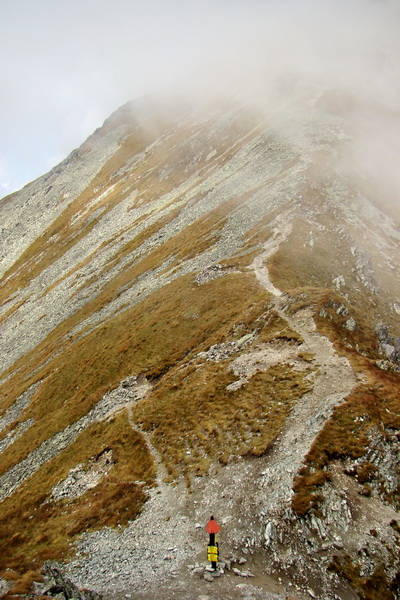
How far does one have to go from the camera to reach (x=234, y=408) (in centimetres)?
3073

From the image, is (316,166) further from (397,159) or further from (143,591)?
(143,591)

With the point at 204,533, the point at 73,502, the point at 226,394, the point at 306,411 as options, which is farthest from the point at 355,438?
the point at 73,502

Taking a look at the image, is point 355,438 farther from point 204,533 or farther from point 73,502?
point 73,502

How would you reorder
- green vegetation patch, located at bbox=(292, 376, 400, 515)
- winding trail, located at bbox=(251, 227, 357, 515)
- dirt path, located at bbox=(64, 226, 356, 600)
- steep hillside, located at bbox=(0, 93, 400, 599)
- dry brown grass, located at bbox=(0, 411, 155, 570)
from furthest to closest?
1. dry brown grass, located at bbox=(0, 411, 155, 570)
2. winding trail, located at bbox=(251, 227, 357, 515)
3. green vegetation patch, located at bbox=(292, 376, 400, 515)
4. steep hillside, located at bbox=(0, 93, 400, 599)
5. dirt path, located at bbox=(64, 226, 356, 600)

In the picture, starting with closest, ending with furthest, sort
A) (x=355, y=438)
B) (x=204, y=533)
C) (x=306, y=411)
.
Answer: (x=204, y=533), (x=355, y=438), (x=306, y=411)

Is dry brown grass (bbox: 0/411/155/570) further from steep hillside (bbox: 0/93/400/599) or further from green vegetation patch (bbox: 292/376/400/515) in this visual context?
green vegetation patch (bbox: 292/376/400/515)

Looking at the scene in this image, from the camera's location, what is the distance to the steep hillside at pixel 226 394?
19406 mm

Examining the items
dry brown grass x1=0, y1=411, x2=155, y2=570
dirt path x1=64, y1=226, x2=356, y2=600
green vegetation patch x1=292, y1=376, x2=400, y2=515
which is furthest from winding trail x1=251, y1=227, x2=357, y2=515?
dry brown grass x1=0, y1=411, x2=155, y2=570

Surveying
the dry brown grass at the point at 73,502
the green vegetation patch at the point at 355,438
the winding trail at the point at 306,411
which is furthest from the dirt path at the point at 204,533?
the dry brown grass at the point at 73,502

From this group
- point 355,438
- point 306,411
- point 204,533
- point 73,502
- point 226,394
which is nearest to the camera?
point 204,533

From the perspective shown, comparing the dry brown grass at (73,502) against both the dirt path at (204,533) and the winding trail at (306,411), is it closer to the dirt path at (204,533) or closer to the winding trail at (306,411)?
the dirt path at (204,533)

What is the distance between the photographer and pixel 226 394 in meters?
33.0

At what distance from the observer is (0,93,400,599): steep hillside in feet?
63.7

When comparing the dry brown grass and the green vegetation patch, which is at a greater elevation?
the dry brown grass
